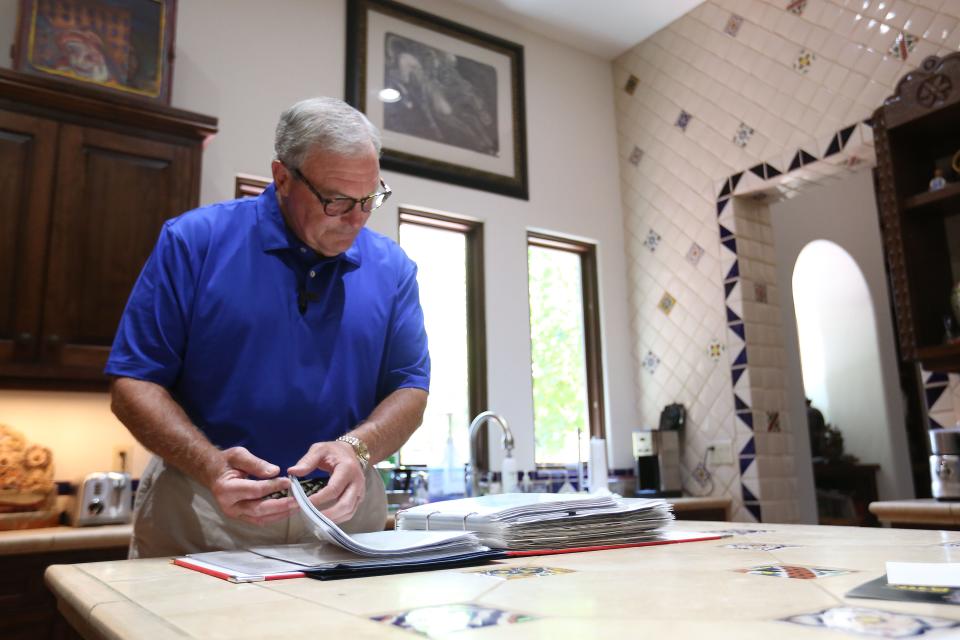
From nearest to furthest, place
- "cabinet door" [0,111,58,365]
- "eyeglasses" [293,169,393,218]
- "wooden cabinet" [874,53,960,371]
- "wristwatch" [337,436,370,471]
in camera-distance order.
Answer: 1. "wristwatch" [337,436,370,471]
2. "eyeglasses" [293,169,393,218]
3. "cabinet door" [0,111,58,365]
4. "wooden cabinet" [874,53,960,371]

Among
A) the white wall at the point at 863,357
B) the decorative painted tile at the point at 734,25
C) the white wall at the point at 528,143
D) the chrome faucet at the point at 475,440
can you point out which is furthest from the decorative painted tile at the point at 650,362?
the decorative painted tile at the point at 734,25

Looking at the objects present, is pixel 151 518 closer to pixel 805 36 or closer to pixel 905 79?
pixel 905 79

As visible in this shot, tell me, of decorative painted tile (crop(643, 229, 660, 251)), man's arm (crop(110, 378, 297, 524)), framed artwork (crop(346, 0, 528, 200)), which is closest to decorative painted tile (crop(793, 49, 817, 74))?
decorative painted tile (crop(643, 229, 660, 251))

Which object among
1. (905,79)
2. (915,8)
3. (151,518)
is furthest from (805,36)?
(151,518)

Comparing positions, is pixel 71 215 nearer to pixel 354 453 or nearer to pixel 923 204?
pixel 354 453

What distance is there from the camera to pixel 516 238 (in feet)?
12.4

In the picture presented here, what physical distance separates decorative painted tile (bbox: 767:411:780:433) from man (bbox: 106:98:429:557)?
97.9 inches

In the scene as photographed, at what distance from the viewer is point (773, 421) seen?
349cm

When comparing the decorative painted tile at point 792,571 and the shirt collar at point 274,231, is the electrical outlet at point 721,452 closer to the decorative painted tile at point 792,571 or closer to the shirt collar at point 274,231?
the shirt collar at point 274,231

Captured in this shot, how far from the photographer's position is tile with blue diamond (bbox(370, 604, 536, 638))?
52 centimetres

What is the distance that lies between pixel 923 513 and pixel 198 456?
7.36 ft

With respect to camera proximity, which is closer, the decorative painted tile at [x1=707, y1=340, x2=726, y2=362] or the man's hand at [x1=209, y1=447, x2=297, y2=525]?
the man's hand at [x1=209, y1=447, x2=297, y2=525]

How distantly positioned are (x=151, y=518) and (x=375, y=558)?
616 mm

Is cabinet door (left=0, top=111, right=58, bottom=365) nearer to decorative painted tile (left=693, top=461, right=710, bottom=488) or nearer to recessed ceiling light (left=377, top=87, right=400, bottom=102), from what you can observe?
recessed ceiling light (left=377, top=87, right=400, bottom=102)
